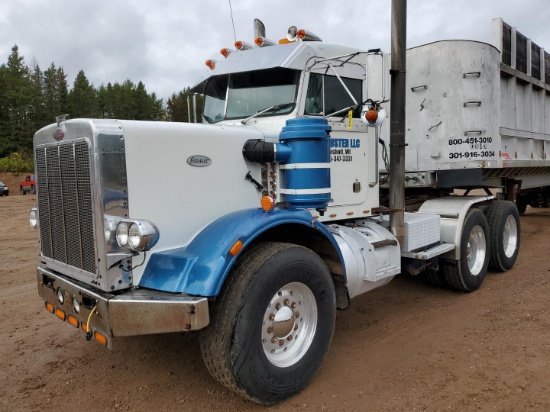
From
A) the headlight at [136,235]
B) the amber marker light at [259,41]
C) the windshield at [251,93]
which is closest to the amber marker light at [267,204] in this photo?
the headlight at [136,235]

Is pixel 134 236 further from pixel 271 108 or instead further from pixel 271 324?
pixel 271 108

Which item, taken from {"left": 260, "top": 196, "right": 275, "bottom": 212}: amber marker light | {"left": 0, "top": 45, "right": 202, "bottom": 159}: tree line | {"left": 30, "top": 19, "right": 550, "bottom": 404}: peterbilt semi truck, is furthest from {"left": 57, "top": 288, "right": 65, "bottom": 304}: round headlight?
{"left": 0, "top": 45, "right": 202, "bottom": 159}: tree line

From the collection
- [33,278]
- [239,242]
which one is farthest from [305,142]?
[33,278]

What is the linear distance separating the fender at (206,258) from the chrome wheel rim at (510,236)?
16.6 ft

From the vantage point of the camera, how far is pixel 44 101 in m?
59.2

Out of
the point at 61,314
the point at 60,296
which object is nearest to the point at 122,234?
the point at 60,296

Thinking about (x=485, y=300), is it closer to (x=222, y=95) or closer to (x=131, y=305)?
(x=222, y=95)

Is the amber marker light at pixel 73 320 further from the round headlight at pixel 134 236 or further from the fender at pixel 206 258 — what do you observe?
the round headlight at pixel 134 236

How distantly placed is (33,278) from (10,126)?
183 ft

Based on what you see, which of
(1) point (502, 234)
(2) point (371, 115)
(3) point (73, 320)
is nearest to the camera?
(3) point (73, 320)

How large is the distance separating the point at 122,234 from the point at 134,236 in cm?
12

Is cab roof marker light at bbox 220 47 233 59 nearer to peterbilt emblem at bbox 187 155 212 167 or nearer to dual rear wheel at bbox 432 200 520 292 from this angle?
peterbilt emblem at bbox 187 155 212 167

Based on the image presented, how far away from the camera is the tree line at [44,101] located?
5428 cm

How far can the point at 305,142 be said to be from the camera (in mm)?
3676
